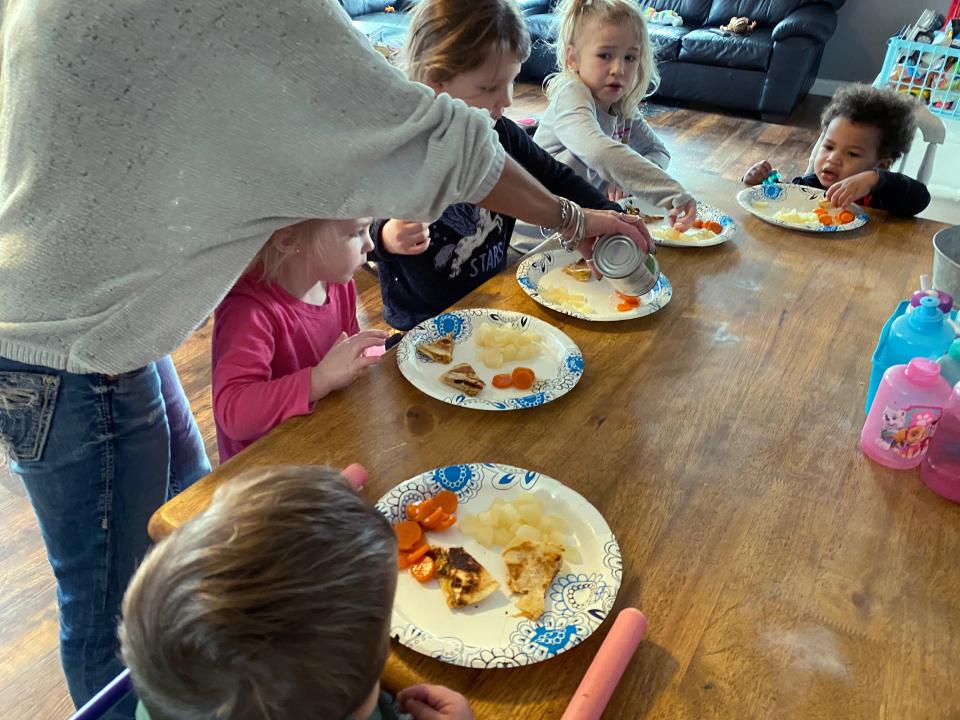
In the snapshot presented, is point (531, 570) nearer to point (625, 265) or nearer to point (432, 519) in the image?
point (432, 519)

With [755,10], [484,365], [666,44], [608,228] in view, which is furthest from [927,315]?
[755,10]

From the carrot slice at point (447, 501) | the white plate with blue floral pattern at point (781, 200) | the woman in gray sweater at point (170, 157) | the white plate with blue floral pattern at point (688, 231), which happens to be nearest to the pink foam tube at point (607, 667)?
the carrot slice at point (447, 501)

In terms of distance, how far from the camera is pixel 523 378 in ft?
3.65

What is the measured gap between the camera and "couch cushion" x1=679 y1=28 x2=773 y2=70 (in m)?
5.31

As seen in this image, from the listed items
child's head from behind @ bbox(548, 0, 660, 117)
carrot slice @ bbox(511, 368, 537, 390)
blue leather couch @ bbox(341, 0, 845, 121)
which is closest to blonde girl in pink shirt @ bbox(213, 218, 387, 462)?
carrot slice @ bbox(511, 368, 537, 390)

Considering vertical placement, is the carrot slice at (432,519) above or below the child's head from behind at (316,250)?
below

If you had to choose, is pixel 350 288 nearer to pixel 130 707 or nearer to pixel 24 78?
pixel 24 78

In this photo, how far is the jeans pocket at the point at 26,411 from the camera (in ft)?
3.04

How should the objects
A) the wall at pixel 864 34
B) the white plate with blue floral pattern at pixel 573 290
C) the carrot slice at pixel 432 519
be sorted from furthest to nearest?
the wall at pixel 864 34
the white plate with blue floral pattern at pixel 573 290
the carrot slice at pixel 432 519

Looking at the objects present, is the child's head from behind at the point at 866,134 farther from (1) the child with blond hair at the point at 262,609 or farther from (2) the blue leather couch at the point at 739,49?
(2) the blue leather couch at the point at 739,49

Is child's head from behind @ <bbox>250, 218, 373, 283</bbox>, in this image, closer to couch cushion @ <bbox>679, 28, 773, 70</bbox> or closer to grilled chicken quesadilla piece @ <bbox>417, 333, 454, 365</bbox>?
grilled chicken quesadilla piece @ <bbox>417, 333, 454, 365</bbox>

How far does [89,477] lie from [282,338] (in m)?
0.34

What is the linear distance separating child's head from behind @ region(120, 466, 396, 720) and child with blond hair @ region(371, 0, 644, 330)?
95 cm

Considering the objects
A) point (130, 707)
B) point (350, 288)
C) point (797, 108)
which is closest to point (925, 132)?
point (350, 288)
